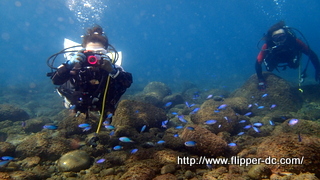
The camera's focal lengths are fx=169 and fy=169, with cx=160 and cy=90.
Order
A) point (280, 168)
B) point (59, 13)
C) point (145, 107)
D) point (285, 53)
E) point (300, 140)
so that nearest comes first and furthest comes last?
point (280, 168) < point (300, 140) < point (145, 107) < point (285, 53) < point (59, 13)

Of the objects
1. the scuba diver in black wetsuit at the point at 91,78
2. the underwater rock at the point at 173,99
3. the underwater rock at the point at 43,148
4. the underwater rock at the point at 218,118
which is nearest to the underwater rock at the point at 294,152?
the underwater rock at the point at 218,118

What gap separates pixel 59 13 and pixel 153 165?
93306 millimetres

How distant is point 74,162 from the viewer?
163 inches

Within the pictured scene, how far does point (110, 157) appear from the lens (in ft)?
14.4

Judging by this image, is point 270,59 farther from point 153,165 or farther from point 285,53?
point 153,165

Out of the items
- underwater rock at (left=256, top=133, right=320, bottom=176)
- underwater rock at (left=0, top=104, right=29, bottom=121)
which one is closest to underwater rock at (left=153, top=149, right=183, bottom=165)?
underwater rock at (left=256, top=133, right=320, bottom=176)

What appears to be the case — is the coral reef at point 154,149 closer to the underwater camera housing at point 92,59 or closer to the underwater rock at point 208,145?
the underwater rock at point 208,145

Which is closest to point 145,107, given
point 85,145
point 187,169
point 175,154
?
point 85,145

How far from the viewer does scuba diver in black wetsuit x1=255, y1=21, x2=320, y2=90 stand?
10023 millimetres

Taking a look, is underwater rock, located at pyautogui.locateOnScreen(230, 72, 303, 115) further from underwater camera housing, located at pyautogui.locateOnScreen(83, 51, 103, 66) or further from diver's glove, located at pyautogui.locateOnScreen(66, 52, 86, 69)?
diver's glove, located at pyautogui.locateOnScreen(66, 52, 86, 69)

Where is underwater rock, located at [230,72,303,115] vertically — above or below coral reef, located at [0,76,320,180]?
above

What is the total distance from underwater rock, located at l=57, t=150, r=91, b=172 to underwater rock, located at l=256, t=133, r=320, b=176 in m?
4.16

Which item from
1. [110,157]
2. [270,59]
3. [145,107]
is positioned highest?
[270,59]

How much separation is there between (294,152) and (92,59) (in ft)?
15.7
